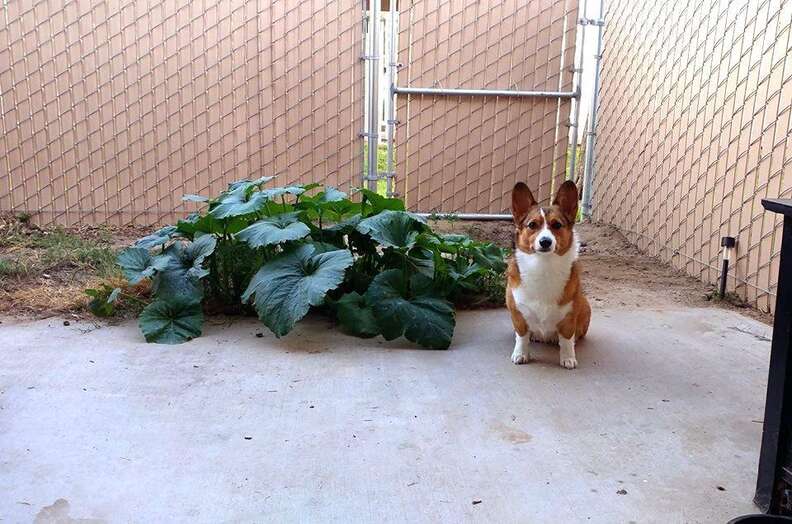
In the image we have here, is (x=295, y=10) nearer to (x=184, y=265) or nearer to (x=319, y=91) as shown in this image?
(x=319, y=91)

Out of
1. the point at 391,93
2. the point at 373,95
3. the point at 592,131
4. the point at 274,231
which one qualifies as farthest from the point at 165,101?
the point at 592,131

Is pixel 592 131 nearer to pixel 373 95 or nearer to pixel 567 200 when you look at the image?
pixel 373 95

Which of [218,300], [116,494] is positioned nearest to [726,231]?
[218,300]

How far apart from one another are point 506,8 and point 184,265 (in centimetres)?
353

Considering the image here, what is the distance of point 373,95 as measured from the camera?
5465mm

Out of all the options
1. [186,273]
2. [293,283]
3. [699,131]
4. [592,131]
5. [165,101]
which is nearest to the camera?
[293,283]

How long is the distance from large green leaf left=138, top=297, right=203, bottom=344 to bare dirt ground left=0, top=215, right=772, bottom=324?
0.50 metres

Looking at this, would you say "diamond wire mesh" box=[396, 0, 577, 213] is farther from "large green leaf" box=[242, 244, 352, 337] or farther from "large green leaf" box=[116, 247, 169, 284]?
"large green leaf" box=[116, 247, 169, 284]

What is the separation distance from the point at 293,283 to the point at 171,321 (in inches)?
26.0

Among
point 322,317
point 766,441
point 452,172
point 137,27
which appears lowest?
point 322,317

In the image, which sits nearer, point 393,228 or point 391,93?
point 393,228

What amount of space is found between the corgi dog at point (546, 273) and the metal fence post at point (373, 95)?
9.11 feet

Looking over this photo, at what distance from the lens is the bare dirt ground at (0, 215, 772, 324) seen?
→ 147 inches

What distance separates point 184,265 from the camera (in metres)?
3.52
